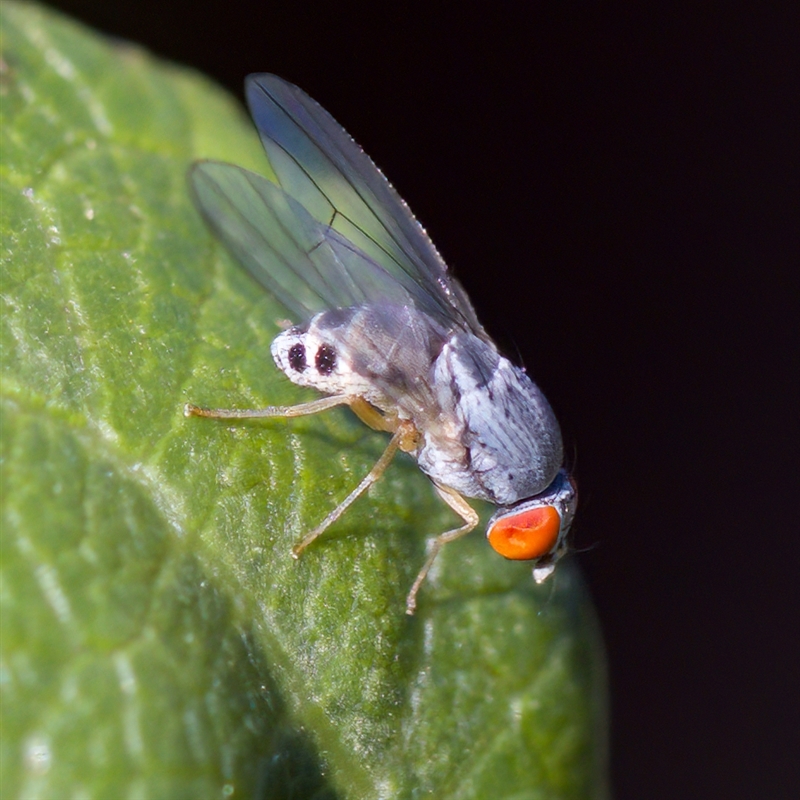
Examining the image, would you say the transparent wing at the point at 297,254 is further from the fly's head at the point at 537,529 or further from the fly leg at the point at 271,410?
the fly's head at the point at 537,529

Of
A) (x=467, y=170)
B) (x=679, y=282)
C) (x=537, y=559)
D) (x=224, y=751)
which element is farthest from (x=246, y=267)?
(x=679, y=282)

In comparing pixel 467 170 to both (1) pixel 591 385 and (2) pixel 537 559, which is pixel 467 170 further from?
(2) pixel 537 559

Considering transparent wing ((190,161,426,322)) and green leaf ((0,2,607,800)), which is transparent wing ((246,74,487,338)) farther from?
green leaf ((0,2,607,800))

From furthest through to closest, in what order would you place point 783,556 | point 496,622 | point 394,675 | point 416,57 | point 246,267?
point 783,556 < point 416,57 < point 246,267 < point 496,622 < point 394,675

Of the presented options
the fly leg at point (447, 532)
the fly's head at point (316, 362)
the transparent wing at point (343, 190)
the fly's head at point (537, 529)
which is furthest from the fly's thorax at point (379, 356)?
the fly's head at point (537, 529)

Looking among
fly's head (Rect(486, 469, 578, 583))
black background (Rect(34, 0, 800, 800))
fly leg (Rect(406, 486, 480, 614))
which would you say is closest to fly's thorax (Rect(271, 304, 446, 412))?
fly leg (Rect(406, 486, 480, 614))

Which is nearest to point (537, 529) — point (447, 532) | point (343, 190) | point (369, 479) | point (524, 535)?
point (524, 535)

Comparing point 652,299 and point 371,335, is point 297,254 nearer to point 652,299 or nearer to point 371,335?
point 371,335

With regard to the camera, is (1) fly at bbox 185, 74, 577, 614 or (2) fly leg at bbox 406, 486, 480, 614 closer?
(2) fly leg at bbox 406, 486, 480, 614
